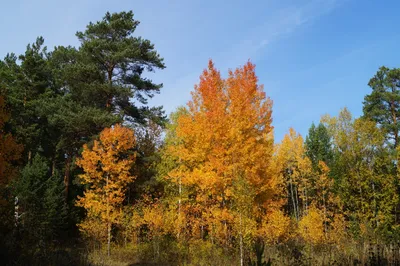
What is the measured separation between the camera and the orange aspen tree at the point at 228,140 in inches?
563

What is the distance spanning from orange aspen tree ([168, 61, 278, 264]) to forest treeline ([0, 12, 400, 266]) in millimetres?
64

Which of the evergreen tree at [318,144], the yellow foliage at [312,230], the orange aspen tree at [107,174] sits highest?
the evergreen tree at [318,144]

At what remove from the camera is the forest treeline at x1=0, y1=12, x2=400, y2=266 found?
12883mm

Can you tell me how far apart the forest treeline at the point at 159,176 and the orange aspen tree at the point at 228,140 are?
64 mm

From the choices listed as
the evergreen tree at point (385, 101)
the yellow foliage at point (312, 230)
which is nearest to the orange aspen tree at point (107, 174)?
the yellow foliage at point (312, 230)

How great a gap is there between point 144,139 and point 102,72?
835 centimetres

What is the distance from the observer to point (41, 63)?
2550 centimetres

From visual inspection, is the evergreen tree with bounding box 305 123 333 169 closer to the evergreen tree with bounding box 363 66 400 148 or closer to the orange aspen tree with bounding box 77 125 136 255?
the evergreen tree with bounding box 363 66 400 148

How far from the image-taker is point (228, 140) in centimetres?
1466

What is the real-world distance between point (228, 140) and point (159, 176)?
903 centimetres

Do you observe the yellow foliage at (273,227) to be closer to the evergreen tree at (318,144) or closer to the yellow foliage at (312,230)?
the yellow foliage at (312,230)

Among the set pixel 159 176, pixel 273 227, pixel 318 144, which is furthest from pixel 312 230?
pixel 318 144

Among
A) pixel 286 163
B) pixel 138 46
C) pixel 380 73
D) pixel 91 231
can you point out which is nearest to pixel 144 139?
pixel 138 46

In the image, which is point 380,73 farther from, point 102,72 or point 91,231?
point 91,231
